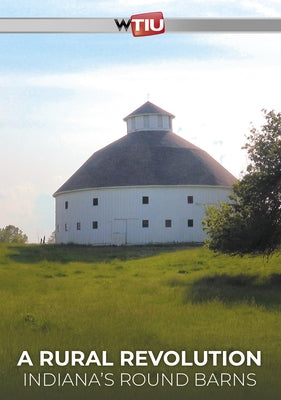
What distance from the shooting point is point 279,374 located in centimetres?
802

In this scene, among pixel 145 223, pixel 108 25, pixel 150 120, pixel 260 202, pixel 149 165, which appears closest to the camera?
pixel 108 25

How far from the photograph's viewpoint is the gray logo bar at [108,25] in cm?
737

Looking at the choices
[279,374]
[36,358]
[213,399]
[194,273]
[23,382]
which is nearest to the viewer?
[213,399]

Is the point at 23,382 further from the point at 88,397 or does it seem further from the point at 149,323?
the point at 149,323

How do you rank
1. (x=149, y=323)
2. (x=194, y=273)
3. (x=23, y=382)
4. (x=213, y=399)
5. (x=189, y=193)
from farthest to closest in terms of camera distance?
(x=189, y=193), (x=194, y=273), (x=149, y=323), (x=23, y=382), (x=213, y=399)

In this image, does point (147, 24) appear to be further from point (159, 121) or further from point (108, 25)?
point (159, 121)

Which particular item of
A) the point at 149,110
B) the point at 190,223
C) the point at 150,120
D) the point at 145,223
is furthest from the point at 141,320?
the point at 149,110

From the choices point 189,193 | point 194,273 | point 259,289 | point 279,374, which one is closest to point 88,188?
point 189,193

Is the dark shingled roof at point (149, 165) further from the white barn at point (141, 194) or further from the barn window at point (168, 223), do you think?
the barn window at point (168, 223)

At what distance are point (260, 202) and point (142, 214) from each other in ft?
99.9

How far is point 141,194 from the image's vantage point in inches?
2094

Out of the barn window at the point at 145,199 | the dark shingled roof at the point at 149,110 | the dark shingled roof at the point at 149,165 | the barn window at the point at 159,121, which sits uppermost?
the dark shingled roof at the point at 149,110

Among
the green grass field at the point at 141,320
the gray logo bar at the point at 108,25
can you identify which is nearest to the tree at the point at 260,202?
the green grass field at the point at 141,320

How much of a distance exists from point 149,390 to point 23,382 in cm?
151
